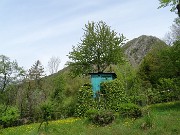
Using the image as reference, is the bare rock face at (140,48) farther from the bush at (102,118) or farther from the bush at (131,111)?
the bush at (102,118)

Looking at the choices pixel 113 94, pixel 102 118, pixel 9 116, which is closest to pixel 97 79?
pixel 113 94

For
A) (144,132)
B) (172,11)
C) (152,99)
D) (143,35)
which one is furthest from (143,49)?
(144,132)

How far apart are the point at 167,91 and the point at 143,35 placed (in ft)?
200

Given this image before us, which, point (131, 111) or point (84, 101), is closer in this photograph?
point (131, 111)

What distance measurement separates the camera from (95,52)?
3878 centimetres

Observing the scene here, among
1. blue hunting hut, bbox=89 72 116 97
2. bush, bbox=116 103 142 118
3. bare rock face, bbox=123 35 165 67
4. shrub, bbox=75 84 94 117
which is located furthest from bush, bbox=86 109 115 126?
bare rock face, bbox=123 35 165 67

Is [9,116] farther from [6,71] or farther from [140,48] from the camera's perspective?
[140,48]

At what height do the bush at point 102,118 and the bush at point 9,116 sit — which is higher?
the bush at point 102,118

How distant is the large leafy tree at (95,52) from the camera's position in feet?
126

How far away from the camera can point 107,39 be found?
128 feet

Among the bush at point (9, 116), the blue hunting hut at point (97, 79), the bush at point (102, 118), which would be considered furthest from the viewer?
the bush at point (9, 116)

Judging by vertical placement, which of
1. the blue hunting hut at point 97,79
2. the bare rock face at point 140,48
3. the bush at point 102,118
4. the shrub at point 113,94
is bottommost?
the bush at point 102,118

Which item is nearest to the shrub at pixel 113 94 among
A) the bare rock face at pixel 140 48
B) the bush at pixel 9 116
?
the bush at pixel 9 116

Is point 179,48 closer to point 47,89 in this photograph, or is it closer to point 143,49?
point 47,89
